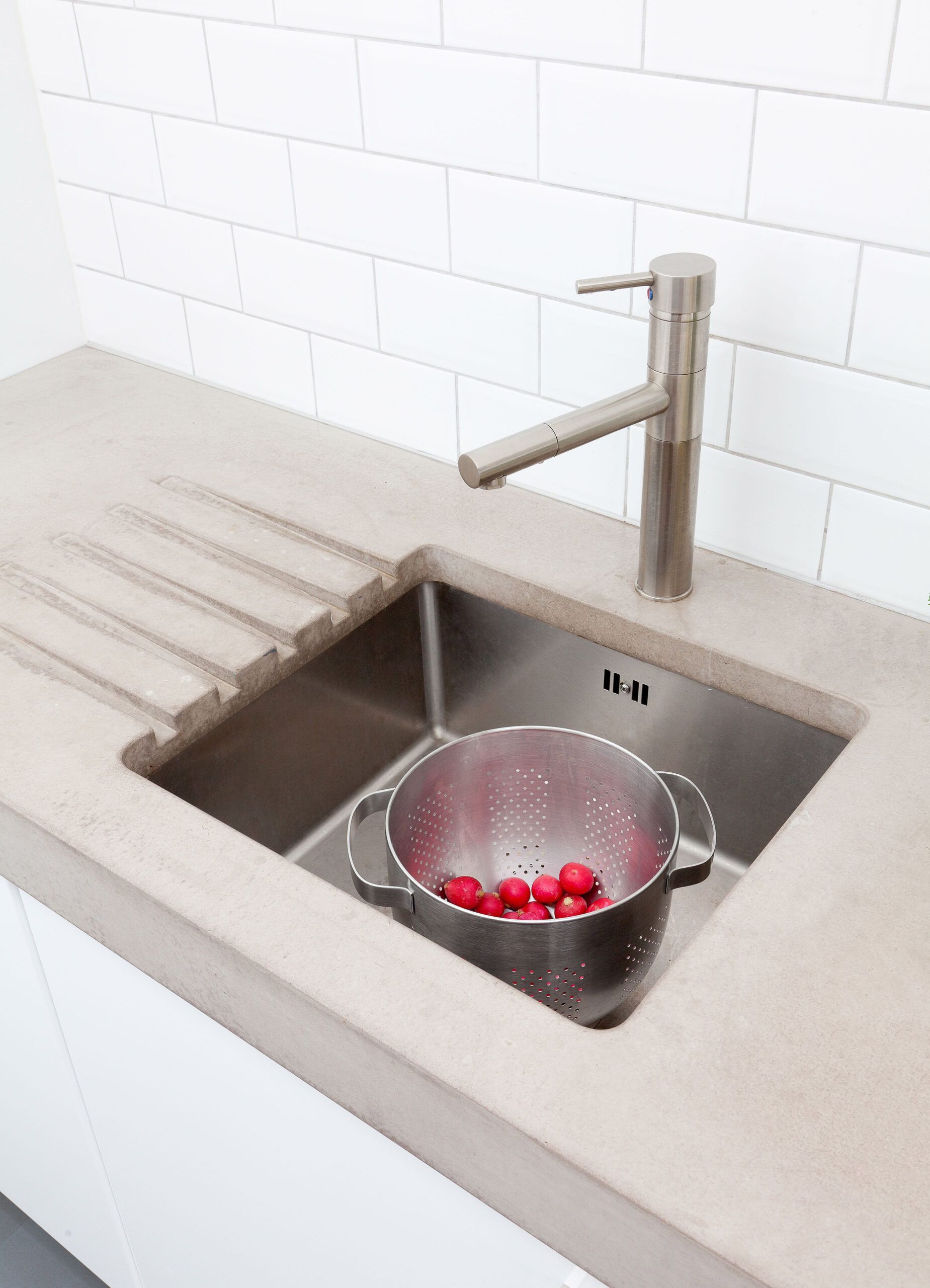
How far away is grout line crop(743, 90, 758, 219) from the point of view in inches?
35.7

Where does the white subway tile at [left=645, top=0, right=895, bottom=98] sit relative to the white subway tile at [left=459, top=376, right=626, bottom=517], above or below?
above

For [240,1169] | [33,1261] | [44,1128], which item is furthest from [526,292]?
[33,1261]

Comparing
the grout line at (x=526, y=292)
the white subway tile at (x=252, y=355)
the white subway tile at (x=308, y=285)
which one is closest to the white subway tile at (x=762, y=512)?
the grout line at (x=526, y=292)

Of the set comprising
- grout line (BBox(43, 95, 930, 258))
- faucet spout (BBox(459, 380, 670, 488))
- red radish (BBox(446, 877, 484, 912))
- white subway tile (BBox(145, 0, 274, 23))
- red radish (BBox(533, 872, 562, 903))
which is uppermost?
white subway tile (BBox(145, 0, 274, 23))

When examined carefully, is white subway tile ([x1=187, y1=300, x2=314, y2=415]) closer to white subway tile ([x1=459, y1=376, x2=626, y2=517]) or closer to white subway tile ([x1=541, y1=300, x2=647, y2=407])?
white subway tile ([x1=459, y1=376, x2=626, y2=517])

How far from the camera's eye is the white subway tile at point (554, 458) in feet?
3.83

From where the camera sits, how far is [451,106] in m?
1.09

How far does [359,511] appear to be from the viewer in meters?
1.23

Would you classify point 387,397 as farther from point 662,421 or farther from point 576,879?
point 576,879

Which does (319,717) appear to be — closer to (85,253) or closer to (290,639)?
(290,639)

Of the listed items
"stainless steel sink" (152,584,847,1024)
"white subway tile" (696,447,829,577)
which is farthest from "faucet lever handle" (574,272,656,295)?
"stainless steel sink" (152,584,847,1024)

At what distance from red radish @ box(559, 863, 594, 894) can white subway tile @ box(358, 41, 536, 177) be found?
621mm

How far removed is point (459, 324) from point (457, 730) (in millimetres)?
421

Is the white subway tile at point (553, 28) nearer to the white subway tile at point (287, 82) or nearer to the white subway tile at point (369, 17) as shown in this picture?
the white subway tile at point (369, 17)
